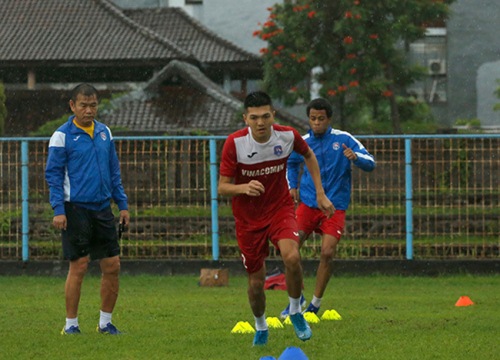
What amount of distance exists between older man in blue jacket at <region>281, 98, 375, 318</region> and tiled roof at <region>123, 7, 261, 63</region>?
31589 millimetres

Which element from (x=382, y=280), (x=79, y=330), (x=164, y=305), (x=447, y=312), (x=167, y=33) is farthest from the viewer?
(x=167, y=33)

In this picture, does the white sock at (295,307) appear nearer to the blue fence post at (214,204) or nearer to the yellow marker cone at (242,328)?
the yellow marker cone at (242,328)

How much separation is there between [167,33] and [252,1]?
7.20 metres

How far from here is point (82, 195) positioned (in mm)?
10531

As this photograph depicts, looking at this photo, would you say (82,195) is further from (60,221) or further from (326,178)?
(326,178)

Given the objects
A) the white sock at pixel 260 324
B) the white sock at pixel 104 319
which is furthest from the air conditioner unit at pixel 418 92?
the white sock at pixel 260 324

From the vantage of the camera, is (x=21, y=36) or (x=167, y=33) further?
(x=167, y=33)

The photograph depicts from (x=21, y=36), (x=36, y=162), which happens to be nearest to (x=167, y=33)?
(x=21, y=36)

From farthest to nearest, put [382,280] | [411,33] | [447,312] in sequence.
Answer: [411,33], [382,280], [447,312]

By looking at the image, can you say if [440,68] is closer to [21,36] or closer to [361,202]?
[21,36]

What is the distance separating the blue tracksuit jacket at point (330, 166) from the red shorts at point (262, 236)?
2.58m

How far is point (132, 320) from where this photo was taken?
1202 centimetres

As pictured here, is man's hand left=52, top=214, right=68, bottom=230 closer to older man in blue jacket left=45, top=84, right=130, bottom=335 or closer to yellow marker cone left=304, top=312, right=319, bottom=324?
older man in blue jacket left=45, top=84, right=130, bottom=335

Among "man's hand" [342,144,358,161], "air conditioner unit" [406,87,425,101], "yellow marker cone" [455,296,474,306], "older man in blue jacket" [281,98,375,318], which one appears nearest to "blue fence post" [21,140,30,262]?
"older man in blue jacket" [281,98,375,318]
